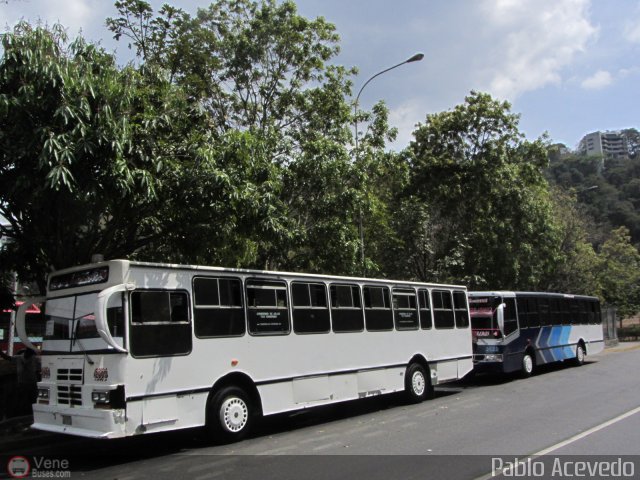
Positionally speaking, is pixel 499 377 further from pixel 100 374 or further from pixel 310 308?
pixel 100 374

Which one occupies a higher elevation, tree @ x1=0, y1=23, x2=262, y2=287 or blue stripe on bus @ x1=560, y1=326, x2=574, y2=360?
tree @ x1=0, y1=23, x2=262, y2=287

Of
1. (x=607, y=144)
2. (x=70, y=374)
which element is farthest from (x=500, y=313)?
(x=607, y=144)

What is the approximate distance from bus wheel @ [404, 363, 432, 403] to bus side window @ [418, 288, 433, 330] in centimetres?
100

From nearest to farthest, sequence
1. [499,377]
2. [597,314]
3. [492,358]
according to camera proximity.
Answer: [492,358] → [499,377] → [597,314]

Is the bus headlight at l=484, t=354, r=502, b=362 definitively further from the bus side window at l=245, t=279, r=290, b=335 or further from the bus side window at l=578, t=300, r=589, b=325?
the bus side window at l=245, t=279, r=290, b=335

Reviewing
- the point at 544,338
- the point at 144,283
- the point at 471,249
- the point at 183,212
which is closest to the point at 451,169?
the point at 471,249

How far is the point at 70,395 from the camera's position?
7945 millimetres

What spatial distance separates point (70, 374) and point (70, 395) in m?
0.30

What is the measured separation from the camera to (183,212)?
34.1 feet

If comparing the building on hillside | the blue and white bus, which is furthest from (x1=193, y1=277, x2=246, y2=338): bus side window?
the building on hillside

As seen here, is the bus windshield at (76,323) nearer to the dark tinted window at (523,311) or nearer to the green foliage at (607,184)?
the dark tinted window at (523,311)

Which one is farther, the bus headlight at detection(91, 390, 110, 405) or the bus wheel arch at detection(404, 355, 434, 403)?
the bus wheel arch at detection(404, 355, 434, 403)

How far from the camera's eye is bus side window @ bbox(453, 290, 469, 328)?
14.6 m

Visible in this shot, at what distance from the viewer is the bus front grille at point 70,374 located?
312 inches
